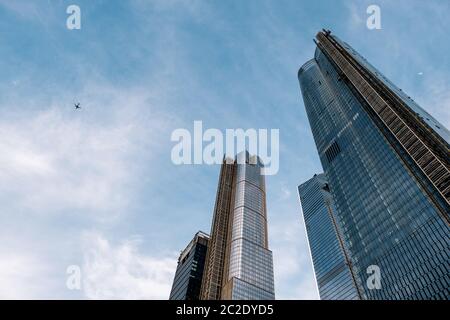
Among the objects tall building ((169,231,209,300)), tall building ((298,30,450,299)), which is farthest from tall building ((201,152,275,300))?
tall building ((298,30,450,299))

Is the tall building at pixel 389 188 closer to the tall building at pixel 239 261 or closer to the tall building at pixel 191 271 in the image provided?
the tall building at pixel 239 261

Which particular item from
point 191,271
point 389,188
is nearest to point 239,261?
point 191,271

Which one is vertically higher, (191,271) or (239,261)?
(191,271)

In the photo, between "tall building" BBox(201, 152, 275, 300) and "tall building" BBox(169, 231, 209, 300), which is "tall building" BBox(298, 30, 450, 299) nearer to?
"tall building" BBox(201, 152, 275, 300)

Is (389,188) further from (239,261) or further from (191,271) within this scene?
(191,271)

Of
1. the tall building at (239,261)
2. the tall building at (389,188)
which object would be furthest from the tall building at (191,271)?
the tall building at (389,188)

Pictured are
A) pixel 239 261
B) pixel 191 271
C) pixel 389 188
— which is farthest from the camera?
pixel 191 271
